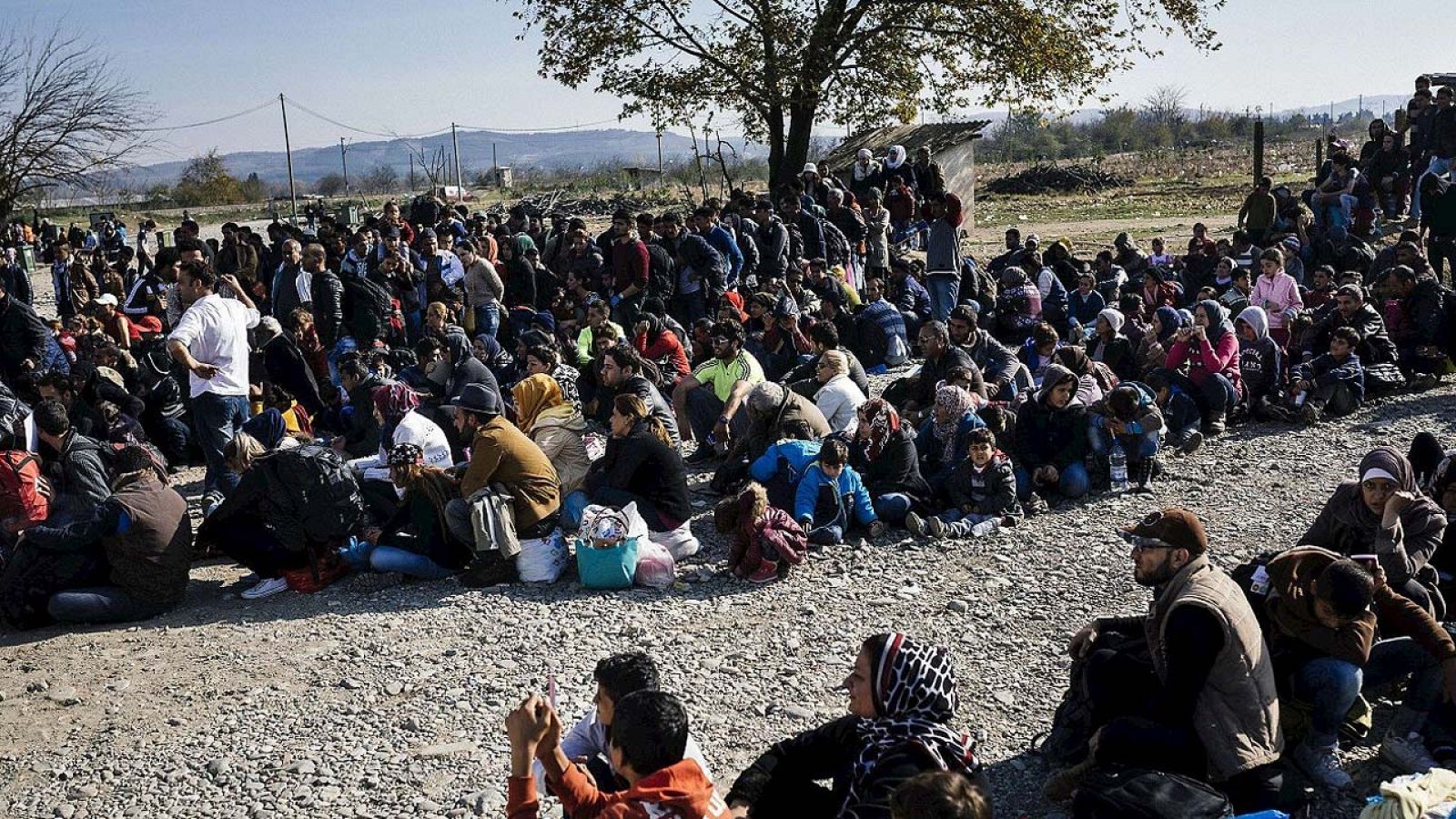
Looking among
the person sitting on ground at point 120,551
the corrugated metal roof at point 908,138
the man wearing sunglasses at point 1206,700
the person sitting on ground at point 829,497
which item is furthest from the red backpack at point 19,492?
the corrugated metal roof at point 908,138

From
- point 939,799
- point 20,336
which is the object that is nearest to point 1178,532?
point 939,799

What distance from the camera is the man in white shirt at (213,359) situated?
835cm

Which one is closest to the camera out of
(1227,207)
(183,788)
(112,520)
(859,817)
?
(859,817)

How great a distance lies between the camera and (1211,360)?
10312mm

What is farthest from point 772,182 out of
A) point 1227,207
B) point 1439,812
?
point 1439,812

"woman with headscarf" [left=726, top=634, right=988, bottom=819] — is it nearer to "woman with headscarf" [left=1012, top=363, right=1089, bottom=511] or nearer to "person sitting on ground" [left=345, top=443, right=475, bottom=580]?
"person sitting on ground" [left=345, top=443, right=475, bottom=580]

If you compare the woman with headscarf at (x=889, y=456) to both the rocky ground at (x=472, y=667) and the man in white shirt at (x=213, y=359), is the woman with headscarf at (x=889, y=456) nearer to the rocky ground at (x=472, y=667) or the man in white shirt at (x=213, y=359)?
the rocky ground at (x=472, y=667)

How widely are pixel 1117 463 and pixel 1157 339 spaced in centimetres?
276

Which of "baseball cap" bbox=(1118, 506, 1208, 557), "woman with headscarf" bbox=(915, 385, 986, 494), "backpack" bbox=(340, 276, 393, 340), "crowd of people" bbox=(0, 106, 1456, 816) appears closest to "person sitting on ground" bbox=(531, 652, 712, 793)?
"crowd of people" bbox=(0, 106, 1456, 816)

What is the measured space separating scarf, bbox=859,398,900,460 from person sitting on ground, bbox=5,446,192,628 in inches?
162

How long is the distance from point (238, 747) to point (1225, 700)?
3.96 metres

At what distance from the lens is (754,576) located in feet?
24.8

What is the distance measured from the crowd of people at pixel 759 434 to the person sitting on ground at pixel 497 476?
0.02m

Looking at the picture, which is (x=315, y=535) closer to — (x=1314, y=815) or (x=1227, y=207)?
(x=1314, y=815)
